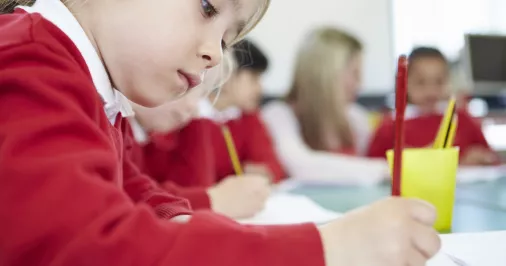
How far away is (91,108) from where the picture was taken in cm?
34

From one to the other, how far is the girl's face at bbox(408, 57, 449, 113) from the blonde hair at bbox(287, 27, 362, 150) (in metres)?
0.26

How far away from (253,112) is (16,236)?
1.53 m

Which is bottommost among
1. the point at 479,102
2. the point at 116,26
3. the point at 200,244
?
the point at 479,102

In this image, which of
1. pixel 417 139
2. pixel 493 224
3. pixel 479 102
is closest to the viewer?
pixel 493 224

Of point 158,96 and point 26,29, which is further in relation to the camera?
point 158,96

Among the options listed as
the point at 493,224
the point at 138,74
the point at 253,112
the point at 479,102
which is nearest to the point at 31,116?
the point at 138,74

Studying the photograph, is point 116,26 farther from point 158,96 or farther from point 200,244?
point 200,244

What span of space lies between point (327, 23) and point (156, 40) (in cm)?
287

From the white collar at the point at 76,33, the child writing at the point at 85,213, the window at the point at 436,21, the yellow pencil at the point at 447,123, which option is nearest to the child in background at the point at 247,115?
the yellow pencil at the point at 447,123

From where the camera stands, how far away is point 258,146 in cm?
169

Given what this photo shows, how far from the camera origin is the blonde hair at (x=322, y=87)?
188 cm

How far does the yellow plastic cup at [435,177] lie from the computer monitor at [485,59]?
1504 mm

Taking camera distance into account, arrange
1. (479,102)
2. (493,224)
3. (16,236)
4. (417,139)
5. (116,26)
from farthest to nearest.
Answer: (479,102)
(417,139)
(493,224)
(116,26)
(16,236)

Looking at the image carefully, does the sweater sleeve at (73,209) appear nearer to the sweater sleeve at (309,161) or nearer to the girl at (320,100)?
the sweater sleeve at (309,161)
